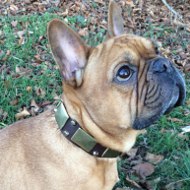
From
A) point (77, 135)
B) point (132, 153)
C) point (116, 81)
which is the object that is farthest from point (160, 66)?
point (132, 153)

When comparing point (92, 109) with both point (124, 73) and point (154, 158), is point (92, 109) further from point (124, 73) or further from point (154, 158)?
point (154, 158)

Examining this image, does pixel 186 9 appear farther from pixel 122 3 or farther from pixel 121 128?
pixel 121 128

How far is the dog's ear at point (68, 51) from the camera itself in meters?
2.25

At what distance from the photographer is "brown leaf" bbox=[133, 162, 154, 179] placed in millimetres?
3354

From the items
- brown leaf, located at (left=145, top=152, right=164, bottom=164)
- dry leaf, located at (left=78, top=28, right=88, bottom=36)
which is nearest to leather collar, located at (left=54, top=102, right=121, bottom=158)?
brown leaf, located at (left=145, top=152, right=164, bottom=164)

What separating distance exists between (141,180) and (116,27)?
126 cm

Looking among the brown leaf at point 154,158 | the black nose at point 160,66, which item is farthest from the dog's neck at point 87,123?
the brown leaf at point 154,158

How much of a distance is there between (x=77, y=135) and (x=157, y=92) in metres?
0.51

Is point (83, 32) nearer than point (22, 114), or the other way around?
point (22, 114)

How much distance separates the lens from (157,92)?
93.0 inches

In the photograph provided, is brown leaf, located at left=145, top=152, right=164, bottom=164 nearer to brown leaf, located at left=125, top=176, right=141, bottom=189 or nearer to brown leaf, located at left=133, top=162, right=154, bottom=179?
brown leaf, located at left=133, top=162, right=154, bottom=179

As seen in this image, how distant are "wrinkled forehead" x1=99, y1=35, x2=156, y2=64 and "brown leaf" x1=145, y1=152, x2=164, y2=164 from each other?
1205 mm

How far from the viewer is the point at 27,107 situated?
414 centimetres

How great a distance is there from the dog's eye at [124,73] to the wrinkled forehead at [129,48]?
0.06 meters
